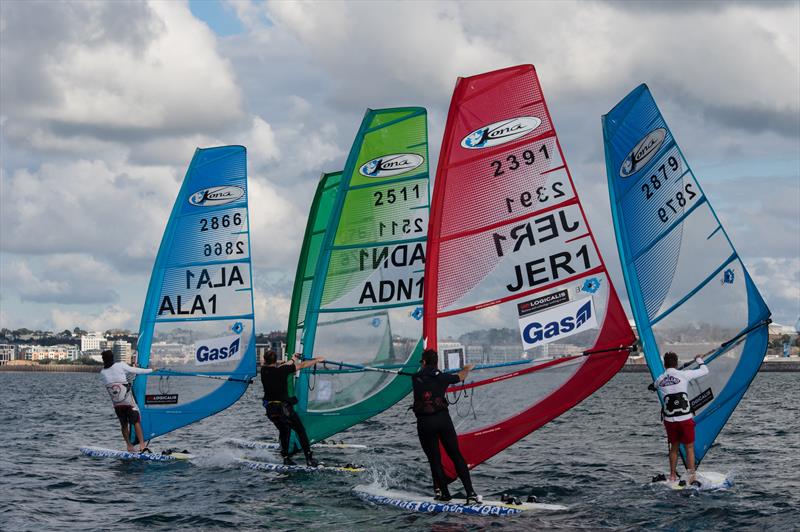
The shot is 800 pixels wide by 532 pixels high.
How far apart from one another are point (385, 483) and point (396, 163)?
540 cm

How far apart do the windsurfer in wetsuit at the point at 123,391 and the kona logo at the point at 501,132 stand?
700 cm

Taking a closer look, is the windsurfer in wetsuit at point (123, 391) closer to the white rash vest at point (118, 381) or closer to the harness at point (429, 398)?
the white rash vest at point (118, 381)

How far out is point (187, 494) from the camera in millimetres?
13688

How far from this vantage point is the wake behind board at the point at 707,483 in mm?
12820

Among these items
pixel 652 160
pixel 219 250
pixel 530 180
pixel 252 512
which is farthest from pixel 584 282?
pixel 219 250

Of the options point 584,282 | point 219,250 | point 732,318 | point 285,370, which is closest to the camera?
point 584,282

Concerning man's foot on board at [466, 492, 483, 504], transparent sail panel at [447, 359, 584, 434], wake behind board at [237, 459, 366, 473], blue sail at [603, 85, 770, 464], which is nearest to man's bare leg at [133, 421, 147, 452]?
wake behind board at [237, 459, 366, 473]

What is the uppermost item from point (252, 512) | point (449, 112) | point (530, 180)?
point (449, 112)

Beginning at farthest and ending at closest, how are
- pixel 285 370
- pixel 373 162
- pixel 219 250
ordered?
1. pixel 219 250
2. pixel 373 162
3. pixel 285 370

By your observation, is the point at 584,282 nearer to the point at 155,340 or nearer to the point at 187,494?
the point at 187,494

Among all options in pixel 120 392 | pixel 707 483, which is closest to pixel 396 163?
pixel 120 392

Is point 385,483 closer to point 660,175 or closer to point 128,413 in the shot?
point 128,413

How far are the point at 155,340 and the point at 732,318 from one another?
10.0m

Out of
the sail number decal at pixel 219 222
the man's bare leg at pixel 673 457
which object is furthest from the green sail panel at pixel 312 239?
the man's bare leg at pixel 673 457
